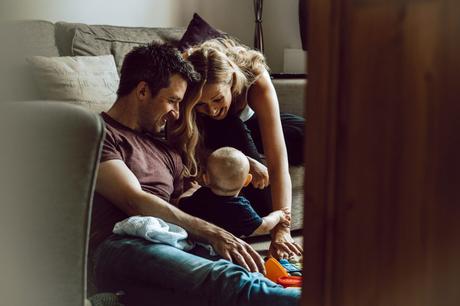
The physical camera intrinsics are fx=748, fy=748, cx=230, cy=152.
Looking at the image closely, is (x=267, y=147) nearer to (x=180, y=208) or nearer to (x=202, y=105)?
(x=202, y=105)

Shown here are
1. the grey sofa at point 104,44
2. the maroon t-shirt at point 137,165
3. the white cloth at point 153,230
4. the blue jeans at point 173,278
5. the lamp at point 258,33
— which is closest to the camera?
the blue jeans at point 173,278

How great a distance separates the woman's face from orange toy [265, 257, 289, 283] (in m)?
0.54

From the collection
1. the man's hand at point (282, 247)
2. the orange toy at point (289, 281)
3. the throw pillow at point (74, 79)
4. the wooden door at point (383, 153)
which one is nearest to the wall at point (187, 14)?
the throw pillow at point (74, 79)

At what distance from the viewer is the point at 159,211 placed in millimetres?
1810

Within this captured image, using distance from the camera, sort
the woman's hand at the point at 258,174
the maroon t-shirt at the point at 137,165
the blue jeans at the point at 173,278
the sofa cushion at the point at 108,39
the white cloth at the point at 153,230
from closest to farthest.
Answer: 1. the blue jeans at the point at 173,278
2. the white cloth at the point at 153,230
3. the maroon t-shirt at the point at 137,165
4. the woman's hand at the point at 258,174
5. the sofa cushion at the point at 108,39

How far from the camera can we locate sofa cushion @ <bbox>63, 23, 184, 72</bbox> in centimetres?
297

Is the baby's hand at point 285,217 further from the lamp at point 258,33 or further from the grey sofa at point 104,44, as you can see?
the lamp at point 258,33

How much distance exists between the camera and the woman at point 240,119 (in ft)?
7.13

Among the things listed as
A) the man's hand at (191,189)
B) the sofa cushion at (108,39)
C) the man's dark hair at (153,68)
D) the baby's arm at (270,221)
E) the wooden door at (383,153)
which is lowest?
the baby's arm at (270,221)

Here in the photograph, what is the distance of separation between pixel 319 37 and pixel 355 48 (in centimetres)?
4

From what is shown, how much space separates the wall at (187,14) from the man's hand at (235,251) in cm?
162

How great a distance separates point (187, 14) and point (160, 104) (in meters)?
2.05

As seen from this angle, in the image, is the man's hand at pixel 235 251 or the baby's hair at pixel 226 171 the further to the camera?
the baby's hair at pixel 226 171

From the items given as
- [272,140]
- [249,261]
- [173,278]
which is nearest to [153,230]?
[173,278]
